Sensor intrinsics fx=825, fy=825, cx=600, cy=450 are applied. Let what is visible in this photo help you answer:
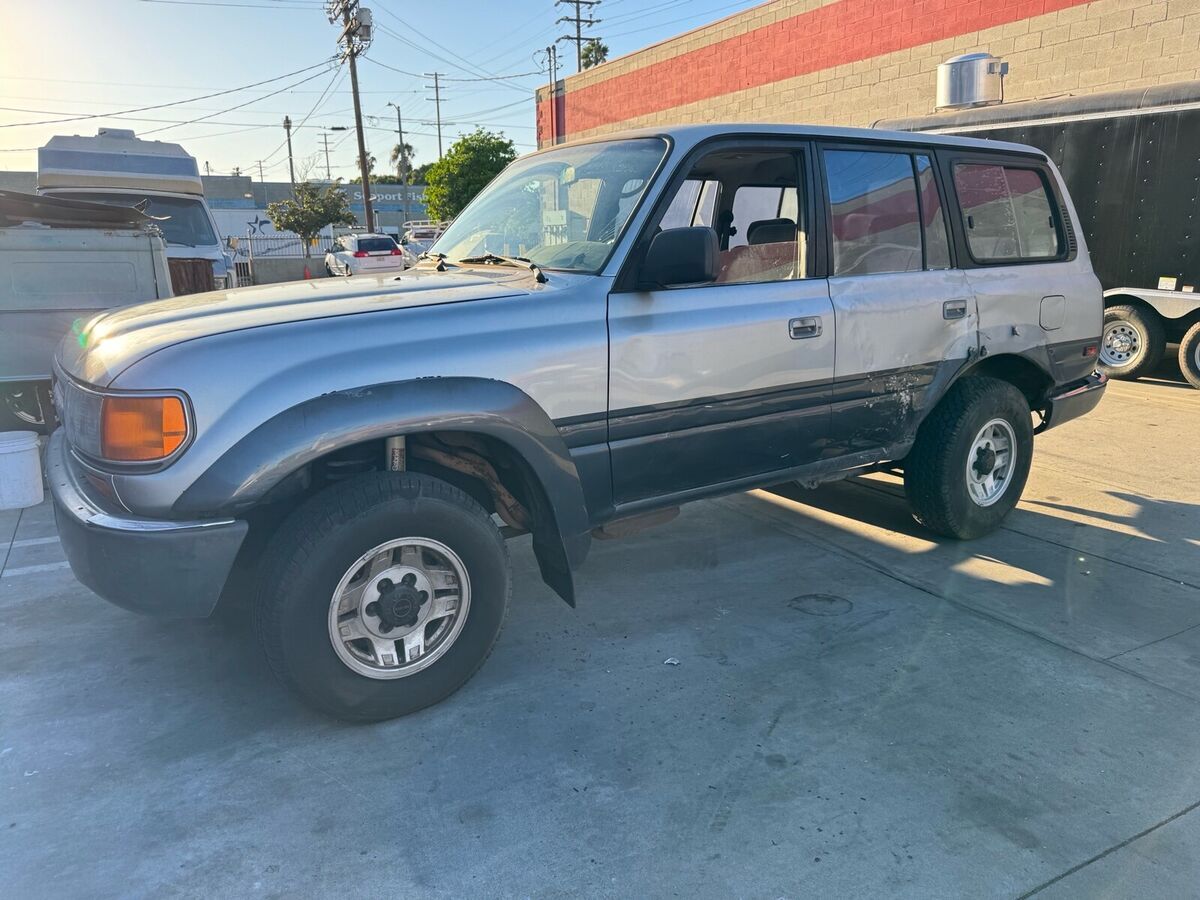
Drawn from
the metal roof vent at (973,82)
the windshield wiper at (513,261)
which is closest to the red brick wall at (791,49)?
the metal roof vent at (973,82)

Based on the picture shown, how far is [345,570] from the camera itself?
2684mm

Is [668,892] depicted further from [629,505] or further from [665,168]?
[665,168]

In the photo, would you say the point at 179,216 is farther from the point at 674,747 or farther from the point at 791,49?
the point at 791,49

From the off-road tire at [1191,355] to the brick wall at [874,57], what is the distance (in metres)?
4.94

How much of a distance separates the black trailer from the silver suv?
5.31 m

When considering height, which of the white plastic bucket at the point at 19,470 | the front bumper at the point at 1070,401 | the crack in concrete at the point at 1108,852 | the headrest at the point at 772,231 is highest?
the headrest at the point at 772,231

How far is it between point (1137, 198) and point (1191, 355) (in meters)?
1.75

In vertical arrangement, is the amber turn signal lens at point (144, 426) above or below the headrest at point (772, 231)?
below

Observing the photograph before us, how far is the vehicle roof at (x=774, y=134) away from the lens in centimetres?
341

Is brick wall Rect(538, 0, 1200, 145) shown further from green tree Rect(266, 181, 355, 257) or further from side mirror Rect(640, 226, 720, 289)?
green tree Rect(266, 181, 355, 257)

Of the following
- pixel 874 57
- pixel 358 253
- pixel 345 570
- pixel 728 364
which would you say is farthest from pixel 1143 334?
pixel 358 253

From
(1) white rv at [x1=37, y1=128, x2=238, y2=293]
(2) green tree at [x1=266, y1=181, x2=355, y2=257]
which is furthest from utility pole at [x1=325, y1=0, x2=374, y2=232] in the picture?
(1) white rv at [x1=37, y1=128, x2=238, y2=293]

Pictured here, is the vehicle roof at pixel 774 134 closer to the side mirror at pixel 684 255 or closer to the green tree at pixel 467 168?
the side mirror at pixel 684 255

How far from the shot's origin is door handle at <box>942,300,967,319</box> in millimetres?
4125
